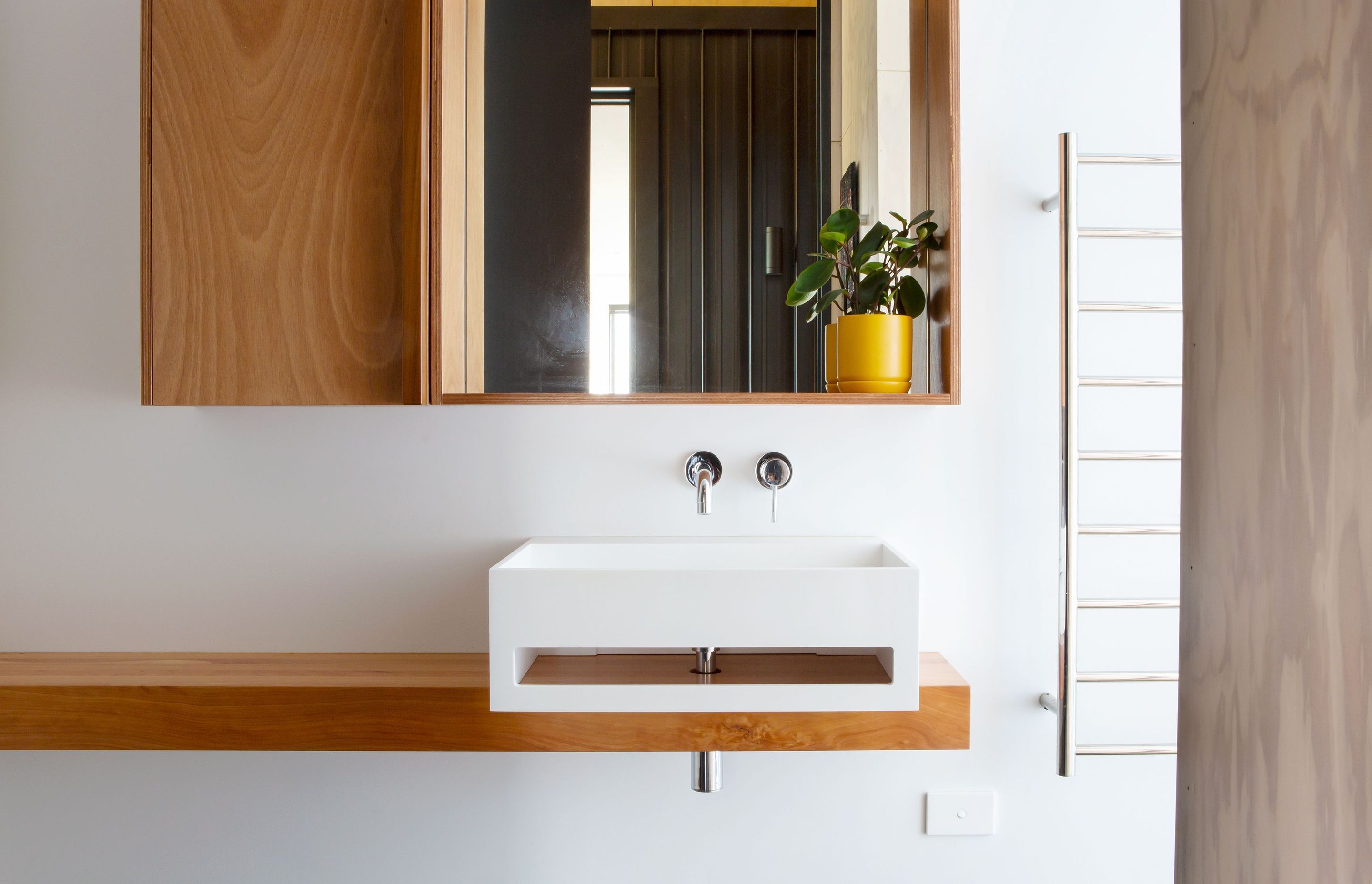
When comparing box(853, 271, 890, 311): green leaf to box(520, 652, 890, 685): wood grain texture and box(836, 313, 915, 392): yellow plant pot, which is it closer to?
box(836, 313, 915, 392): yellow plant pot

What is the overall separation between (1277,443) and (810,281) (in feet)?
3.65

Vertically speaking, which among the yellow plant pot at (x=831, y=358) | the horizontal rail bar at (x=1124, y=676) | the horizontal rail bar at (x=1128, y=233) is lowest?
the horizontal rail bar at (x=1124, y=676)

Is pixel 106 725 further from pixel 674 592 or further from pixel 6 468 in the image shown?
pixel 674 592

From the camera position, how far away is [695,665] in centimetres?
122

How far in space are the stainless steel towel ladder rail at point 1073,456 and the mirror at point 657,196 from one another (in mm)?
202

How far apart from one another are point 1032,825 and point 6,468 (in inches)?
72.0

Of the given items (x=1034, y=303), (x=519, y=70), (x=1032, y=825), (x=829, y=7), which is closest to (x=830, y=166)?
(x=829, y=7)

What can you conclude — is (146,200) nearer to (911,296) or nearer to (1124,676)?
(911,296)

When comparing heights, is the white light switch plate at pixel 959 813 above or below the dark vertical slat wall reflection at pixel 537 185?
below

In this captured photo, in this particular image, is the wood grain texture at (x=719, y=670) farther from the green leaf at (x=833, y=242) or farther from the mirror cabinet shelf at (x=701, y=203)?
the green leaf at (x=833, y=242)

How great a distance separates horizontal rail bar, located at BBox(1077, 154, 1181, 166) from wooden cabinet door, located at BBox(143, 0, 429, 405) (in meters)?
1.04

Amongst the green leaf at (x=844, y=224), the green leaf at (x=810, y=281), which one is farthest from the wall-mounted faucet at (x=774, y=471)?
the green leaf at (x=844, y=224)

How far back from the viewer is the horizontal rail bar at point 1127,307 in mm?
1344

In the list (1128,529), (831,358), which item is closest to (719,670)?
(831,358)
